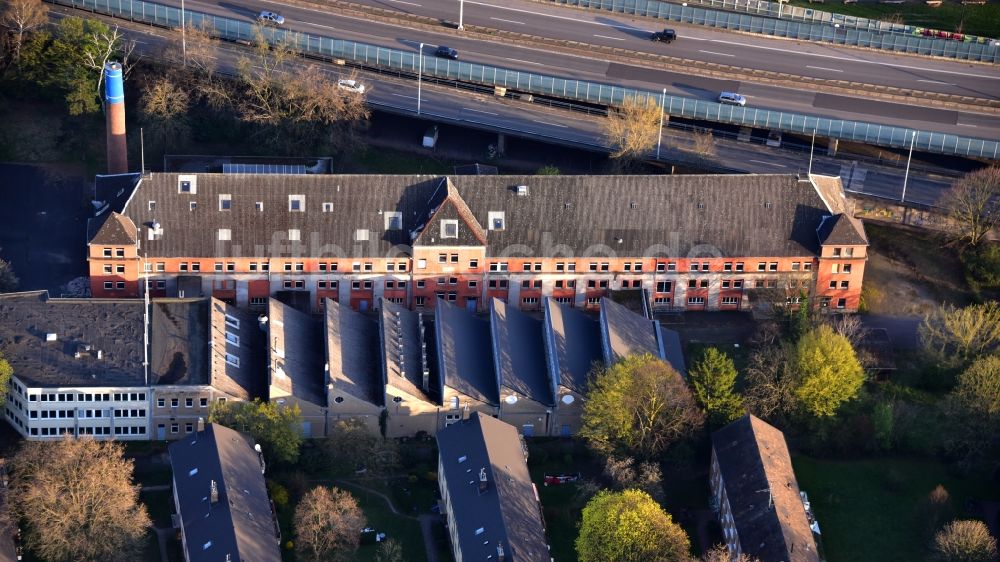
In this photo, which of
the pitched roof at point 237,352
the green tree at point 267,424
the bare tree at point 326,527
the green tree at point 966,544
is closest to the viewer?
the green tree at point 966,544

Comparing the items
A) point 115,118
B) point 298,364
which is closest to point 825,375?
point 298,364

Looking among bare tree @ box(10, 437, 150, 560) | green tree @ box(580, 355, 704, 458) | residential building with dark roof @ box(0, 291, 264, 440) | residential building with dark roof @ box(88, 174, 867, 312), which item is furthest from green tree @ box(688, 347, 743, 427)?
bare tree @ box(10, 437, 150, 560)

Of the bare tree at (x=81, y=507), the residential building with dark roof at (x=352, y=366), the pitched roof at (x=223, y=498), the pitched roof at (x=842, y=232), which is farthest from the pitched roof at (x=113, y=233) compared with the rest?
the pitched roof at (x=842, y=232)

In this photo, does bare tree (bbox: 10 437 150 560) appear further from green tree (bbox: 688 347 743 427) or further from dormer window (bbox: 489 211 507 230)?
green tree (bbox: 688 347 743 427)

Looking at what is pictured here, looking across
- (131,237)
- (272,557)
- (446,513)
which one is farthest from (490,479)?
(131,237)

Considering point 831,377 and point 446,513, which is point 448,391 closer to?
point 446,513

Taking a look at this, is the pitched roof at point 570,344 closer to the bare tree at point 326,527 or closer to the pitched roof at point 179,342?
the bare tree at point 326,527
